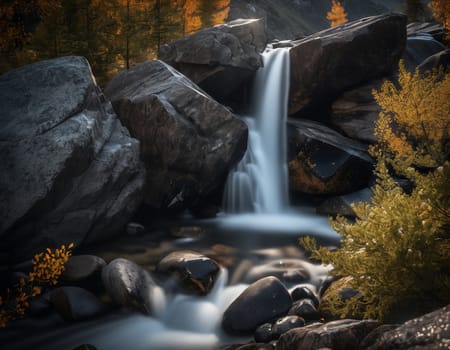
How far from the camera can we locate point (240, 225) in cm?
1269

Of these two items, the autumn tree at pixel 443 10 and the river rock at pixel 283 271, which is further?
the autumn tree at pixel 443 10

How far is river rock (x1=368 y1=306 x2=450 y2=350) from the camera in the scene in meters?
2.95

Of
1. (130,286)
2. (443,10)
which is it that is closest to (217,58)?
(130,286)

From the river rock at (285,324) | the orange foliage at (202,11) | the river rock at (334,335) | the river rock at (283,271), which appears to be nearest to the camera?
the river rock at (334,335)

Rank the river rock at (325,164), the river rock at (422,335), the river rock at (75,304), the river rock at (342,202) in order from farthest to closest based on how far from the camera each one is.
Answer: the river rock at (325,164), the river rock at (342,202), the river rock at (75,304), the river rock at (422,335)

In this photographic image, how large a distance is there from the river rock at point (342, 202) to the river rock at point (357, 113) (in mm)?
2731

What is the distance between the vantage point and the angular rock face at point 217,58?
16.6 m

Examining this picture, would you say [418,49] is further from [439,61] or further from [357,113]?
[357,113]

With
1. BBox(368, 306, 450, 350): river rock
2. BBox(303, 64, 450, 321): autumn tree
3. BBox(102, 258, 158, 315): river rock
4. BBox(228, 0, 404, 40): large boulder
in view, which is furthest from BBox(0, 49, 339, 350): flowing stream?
BBox(228, 0, 404, 40): large boulder

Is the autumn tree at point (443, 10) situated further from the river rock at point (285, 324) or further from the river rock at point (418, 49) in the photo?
the river rock at point (285, 324)

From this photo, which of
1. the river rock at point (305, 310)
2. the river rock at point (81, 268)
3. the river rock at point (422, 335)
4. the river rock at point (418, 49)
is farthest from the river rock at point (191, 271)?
the river rock at point (418, 49)

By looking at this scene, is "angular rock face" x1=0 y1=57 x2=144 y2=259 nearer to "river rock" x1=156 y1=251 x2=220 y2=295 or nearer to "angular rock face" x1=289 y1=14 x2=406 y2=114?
"river rock" x1=156 y1=251 x2=220 y2=295

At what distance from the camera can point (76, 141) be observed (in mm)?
9453

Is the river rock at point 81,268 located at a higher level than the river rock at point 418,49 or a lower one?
lower
